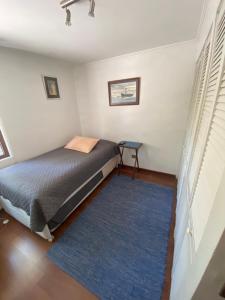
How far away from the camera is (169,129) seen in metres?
2.44

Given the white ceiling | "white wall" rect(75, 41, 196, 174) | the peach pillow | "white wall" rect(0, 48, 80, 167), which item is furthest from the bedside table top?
the white ceiling

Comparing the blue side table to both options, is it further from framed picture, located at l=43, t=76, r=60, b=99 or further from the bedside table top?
framed picture, located at l=43, t=76, r=60, b=99

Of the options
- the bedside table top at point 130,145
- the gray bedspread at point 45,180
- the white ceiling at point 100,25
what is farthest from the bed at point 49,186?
the white ceiling at point 100,25

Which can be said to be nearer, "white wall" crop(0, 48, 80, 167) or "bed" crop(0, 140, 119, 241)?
"bed" crop(0, 140, 119, 241)

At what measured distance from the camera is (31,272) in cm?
133

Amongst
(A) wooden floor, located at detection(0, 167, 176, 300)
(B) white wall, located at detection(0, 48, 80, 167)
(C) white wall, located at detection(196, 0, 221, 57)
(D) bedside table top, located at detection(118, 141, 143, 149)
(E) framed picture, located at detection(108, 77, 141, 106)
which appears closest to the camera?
(C) white wall, located at detection(196, 0, 221, 57)

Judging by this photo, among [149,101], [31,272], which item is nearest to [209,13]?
[149,101]

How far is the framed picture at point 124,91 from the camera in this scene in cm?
248

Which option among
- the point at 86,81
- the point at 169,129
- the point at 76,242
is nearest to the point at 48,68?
the point at 86,81

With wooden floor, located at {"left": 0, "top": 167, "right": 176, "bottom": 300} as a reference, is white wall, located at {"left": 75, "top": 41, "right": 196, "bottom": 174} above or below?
above

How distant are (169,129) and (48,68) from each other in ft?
8.44

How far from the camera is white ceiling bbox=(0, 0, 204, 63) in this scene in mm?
1180

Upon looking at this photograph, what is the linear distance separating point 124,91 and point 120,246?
2498 millimetres

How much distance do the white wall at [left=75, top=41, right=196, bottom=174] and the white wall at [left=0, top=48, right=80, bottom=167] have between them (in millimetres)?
503
